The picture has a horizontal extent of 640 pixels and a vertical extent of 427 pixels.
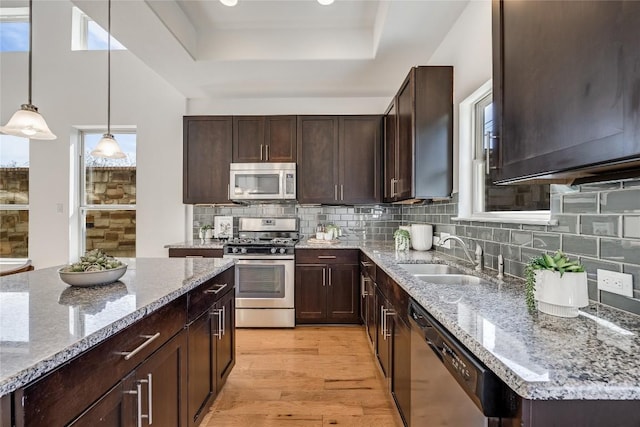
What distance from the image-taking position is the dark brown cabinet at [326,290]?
339 cm

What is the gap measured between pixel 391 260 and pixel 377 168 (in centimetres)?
161

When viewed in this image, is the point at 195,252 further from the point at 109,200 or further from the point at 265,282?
the point at 109,200

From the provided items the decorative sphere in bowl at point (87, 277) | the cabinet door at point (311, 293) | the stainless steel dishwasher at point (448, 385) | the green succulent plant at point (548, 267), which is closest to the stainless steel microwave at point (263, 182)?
the cabinet door at point (311, 293)

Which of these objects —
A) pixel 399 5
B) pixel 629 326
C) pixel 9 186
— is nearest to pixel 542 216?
pixel 629 326

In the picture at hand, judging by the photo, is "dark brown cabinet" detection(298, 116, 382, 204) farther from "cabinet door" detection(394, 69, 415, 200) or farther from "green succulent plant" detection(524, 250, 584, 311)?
"green succulent plant" detection(524, 250, 584, 311)

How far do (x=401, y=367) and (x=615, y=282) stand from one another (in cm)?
106

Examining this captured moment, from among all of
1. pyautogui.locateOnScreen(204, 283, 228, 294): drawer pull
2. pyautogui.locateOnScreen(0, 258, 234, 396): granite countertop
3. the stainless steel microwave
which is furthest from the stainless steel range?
pyautogui.locateOnScreen(0, 258, 234, 396): granite countertop

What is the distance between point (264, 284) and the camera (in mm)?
3395

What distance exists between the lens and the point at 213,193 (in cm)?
372

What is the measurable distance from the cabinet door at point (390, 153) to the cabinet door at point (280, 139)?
3.45ft

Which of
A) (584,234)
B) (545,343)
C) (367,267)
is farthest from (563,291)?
(367,267)

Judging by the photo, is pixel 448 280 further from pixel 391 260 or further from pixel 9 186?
pixel 9 186

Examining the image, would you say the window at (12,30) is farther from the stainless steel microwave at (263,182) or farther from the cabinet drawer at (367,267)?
the cabinet drawer at (367,267)

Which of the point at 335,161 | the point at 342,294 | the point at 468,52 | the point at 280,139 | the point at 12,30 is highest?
the point at 12,30
